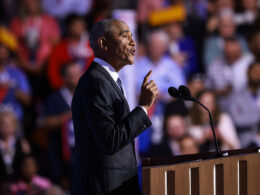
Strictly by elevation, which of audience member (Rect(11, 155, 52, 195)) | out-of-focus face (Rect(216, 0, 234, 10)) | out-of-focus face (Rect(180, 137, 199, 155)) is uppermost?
out-of-focus face (Rect(216, 0, 234, 10))

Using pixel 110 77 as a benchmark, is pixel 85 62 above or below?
above

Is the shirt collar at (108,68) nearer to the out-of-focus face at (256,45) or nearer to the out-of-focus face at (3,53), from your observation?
the out-of-focus face at (3,53)

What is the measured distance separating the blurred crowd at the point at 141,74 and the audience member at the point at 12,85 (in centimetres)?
1

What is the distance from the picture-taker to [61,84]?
6336 millimetres

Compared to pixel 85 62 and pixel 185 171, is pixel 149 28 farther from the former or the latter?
pixel 185 171

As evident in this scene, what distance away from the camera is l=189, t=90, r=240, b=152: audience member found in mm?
6754

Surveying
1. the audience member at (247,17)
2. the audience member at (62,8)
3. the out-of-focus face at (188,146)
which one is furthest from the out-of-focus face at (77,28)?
the audience member at (247,17)

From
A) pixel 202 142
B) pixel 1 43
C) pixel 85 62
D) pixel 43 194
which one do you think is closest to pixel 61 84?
pixel 85 62

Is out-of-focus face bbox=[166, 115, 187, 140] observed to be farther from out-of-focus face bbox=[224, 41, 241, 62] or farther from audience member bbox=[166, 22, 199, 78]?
out-of-focus face bbox=[224, 41, 241, 62]

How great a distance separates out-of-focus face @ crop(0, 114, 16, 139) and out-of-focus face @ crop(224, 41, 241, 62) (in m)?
3.13

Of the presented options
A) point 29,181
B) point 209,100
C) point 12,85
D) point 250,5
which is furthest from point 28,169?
point 250,5

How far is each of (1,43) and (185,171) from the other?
15.3 ft

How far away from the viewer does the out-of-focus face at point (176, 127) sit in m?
6.62

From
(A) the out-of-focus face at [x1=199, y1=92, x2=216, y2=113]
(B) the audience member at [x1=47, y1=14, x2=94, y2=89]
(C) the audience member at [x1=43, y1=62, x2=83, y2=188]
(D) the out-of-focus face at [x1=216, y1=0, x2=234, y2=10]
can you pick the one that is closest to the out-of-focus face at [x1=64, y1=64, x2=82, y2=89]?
(C) the audience member at [x1=43, y1=62, x2=83, y2=188]
